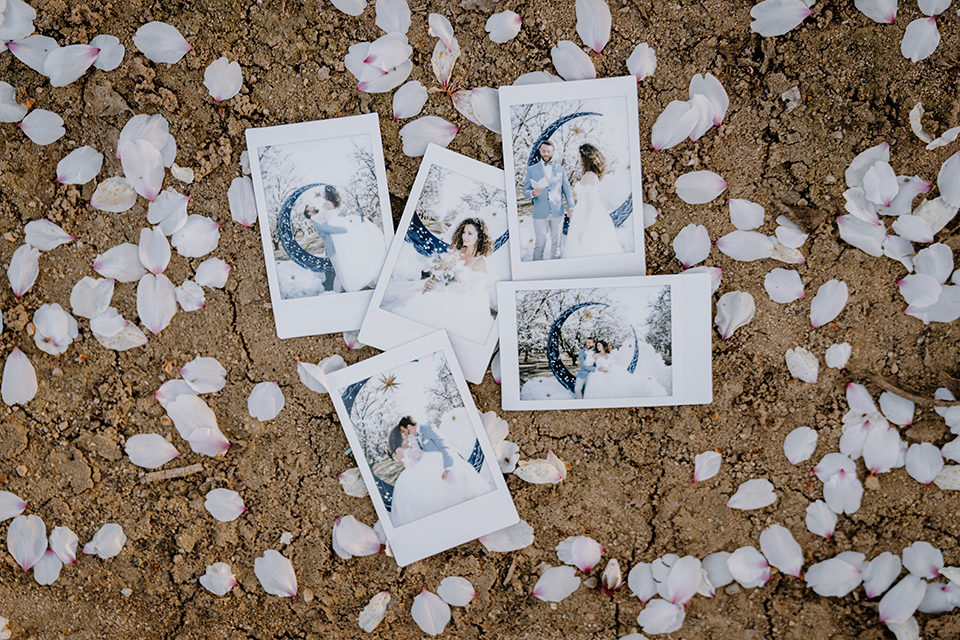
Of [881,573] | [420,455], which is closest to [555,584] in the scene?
[420,455]

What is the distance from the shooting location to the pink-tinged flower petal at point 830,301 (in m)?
0.96

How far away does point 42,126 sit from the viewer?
38.3 inches

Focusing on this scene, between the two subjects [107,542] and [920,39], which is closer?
[920,39]

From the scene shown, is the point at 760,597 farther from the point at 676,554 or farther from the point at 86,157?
the point at 86,157

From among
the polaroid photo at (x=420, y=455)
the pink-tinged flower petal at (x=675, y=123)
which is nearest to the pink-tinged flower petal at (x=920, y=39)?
the pink-tinged flower petal at (x=675, y=123)

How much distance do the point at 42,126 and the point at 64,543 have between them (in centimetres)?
80

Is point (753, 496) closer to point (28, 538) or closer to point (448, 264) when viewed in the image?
point (448, 264)

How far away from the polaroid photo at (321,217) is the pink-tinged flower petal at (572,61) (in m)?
0.35

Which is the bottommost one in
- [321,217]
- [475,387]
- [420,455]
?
[420,455]

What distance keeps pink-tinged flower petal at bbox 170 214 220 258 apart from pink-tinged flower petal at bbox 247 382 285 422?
28 cm

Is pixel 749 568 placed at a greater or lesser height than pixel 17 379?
lesser

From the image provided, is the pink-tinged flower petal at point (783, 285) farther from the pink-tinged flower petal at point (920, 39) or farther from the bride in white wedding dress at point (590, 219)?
the pink-tinged flower petal at point (920, 39)

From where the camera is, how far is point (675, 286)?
954mm

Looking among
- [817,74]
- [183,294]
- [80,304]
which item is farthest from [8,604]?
[817,74]
